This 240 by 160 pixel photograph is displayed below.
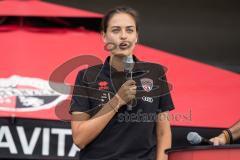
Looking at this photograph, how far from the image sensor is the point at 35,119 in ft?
14.2

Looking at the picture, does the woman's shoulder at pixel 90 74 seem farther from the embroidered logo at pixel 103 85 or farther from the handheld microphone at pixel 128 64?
the handheld microphone at pixel 128 64

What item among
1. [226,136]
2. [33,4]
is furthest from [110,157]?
[33,4]

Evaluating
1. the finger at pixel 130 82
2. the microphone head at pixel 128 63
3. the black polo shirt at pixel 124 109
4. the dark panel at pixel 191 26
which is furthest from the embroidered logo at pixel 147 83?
the dark panel at pixel 191 26

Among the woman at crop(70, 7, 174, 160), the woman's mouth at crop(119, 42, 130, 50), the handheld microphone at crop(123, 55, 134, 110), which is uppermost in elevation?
the woman's mouth at crop(119, 42, 130, 50)

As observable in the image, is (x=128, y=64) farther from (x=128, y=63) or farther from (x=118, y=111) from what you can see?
(x=118, y=111)

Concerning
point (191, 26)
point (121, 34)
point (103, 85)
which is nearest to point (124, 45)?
point (121, 34)

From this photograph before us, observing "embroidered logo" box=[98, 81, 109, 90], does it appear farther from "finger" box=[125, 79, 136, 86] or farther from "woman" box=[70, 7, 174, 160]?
"finger" box=[125, 79, 136, 86]

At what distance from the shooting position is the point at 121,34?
3107 millimetres

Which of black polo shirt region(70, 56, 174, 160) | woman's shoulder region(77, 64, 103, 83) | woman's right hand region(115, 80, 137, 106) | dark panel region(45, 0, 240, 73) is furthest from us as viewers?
dark panel region(45, 0, 240, 73)

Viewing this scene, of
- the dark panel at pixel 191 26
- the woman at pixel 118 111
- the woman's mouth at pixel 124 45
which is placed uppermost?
the dark panel at pixel 191 26

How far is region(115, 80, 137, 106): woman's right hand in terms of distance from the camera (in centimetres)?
289

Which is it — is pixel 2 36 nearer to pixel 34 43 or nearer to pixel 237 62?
Answer: pixel 34 43

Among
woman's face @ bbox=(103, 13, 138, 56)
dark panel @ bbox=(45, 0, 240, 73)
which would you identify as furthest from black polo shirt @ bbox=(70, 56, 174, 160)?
dark panel @ bbox=(45, 0, 240, 73)

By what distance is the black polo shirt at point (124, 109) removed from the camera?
9.82 ft
